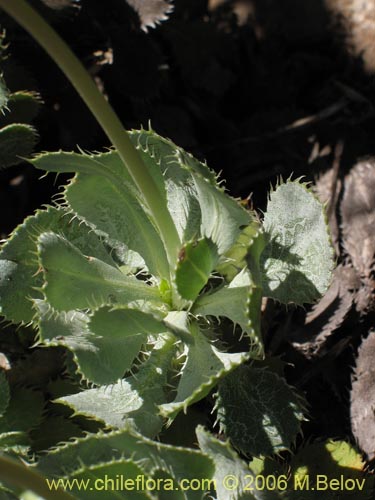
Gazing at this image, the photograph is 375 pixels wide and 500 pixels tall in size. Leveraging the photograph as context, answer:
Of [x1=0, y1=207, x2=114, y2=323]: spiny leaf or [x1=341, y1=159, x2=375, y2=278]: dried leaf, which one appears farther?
[x1=341, y1=159, x2=375, y2=278]: dried leaf

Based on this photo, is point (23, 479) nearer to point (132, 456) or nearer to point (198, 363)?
point (132, 456)

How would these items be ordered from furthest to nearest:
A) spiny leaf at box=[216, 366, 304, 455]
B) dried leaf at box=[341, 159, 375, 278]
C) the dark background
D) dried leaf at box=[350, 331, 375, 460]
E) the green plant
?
the dark background < dried leaf at box=[341, 159, 375, 278] < dried leaf at box=[350, 331, 375, 460] < spiny leaf at box=[216, 366, 304, 455] < the green plant

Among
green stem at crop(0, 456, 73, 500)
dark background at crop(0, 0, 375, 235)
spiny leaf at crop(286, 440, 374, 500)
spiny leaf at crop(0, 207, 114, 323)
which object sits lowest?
spiny leaf at crop(286, 440, 374, 500)

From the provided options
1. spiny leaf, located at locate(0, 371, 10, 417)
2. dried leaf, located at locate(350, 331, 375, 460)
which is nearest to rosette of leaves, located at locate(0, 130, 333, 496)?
spiny leaf, located at locate(0, 371, 10, 417)

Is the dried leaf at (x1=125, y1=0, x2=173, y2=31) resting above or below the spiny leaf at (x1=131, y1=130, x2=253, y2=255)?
above

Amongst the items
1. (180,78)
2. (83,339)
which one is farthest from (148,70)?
(83,339)

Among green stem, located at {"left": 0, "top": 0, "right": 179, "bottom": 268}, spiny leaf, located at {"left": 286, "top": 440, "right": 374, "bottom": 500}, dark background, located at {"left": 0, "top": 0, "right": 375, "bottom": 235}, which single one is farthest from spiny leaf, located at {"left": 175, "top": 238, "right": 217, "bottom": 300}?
dark background, located at {"left": 0, "top": 0, "right": 375, "bottom": 235}

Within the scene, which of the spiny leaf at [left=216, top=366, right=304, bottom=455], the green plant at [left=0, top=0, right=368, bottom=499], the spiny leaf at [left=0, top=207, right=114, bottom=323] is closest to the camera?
the green plant at [left=0, top=0, right=368, bottom=499]

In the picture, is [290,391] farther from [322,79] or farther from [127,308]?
[322,79]

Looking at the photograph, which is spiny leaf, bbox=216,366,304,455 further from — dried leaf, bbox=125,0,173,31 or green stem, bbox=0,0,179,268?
dried leaf, bbox=125,0,173,31

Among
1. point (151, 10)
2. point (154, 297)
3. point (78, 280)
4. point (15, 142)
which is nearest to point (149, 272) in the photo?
point (154, 297)
